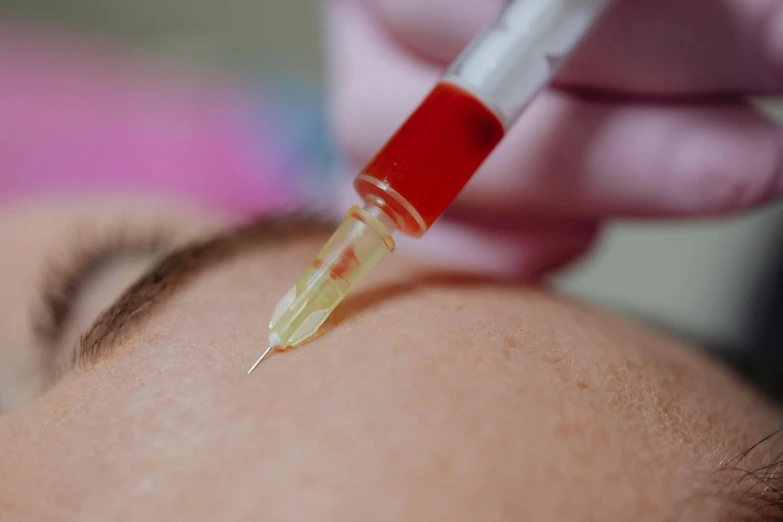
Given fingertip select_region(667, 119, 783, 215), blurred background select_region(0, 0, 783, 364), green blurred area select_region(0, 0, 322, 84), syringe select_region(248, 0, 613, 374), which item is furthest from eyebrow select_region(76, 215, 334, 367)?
green blurred area select_region(0, 0, 322, 84)

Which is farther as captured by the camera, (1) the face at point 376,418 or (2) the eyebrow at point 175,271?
(2) the eyebrow at point 175,271

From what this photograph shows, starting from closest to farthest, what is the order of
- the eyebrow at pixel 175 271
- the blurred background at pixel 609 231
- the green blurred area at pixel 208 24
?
the eyebrow at pixel 175 271 → the blurred background at pixel 609 231 → the green blurred area at pixel 208 24

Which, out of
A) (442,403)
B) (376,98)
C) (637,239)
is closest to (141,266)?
(376,98)

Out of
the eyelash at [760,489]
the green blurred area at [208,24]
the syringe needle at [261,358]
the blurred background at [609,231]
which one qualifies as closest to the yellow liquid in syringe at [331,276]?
the syringe needle at [261,358]

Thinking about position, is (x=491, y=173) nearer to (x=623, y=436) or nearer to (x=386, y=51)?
(x=386, y=51)

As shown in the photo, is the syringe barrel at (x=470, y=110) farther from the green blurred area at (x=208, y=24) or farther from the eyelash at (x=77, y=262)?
the green blurred area at (x=208, y=24)

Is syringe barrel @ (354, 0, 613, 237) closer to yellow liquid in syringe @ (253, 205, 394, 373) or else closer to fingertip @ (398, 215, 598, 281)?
yellow liquid in syringe @ (253, 205, 394, 373)
